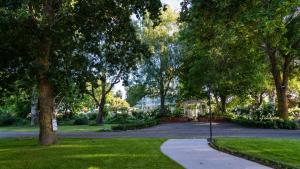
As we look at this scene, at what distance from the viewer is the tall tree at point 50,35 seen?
1706 centimetres

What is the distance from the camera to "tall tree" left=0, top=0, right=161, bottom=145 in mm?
17062

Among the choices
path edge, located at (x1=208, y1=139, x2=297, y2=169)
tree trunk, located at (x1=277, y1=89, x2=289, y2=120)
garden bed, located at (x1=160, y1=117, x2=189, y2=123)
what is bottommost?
path edge, located at (x1=208, y1=139, x2=297, y2=169)

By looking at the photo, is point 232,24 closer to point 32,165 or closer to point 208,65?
point 32,165

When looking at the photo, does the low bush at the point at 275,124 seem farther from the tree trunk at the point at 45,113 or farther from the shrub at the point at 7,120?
the shrub at the point at 7,120

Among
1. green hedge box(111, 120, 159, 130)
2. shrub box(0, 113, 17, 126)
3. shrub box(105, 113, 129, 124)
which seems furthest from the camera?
shrub box(0, 113, 17, 126)

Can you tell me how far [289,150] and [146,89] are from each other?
40.7 m

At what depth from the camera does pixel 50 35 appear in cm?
1739

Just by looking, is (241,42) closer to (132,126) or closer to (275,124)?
(275,124)

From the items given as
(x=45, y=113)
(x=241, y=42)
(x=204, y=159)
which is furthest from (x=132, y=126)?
(x=204, y=159)

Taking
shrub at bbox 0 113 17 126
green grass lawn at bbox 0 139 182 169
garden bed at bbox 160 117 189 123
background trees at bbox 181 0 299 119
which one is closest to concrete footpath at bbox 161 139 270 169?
green grass lawn at bbox 0 139 182 169

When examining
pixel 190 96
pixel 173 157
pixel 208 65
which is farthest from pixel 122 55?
pixel 190 96

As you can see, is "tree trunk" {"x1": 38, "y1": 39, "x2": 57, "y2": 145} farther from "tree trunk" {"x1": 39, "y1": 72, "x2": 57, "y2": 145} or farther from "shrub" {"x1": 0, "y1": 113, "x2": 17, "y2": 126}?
"shrub" {"x1": 0, "y1": 113, "x2": 17, "y2": 126}

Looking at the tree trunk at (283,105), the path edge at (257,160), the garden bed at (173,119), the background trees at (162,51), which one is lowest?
the path edge at (257,160)

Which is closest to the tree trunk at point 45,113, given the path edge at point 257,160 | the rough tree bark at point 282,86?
the path edge at point 257,160
